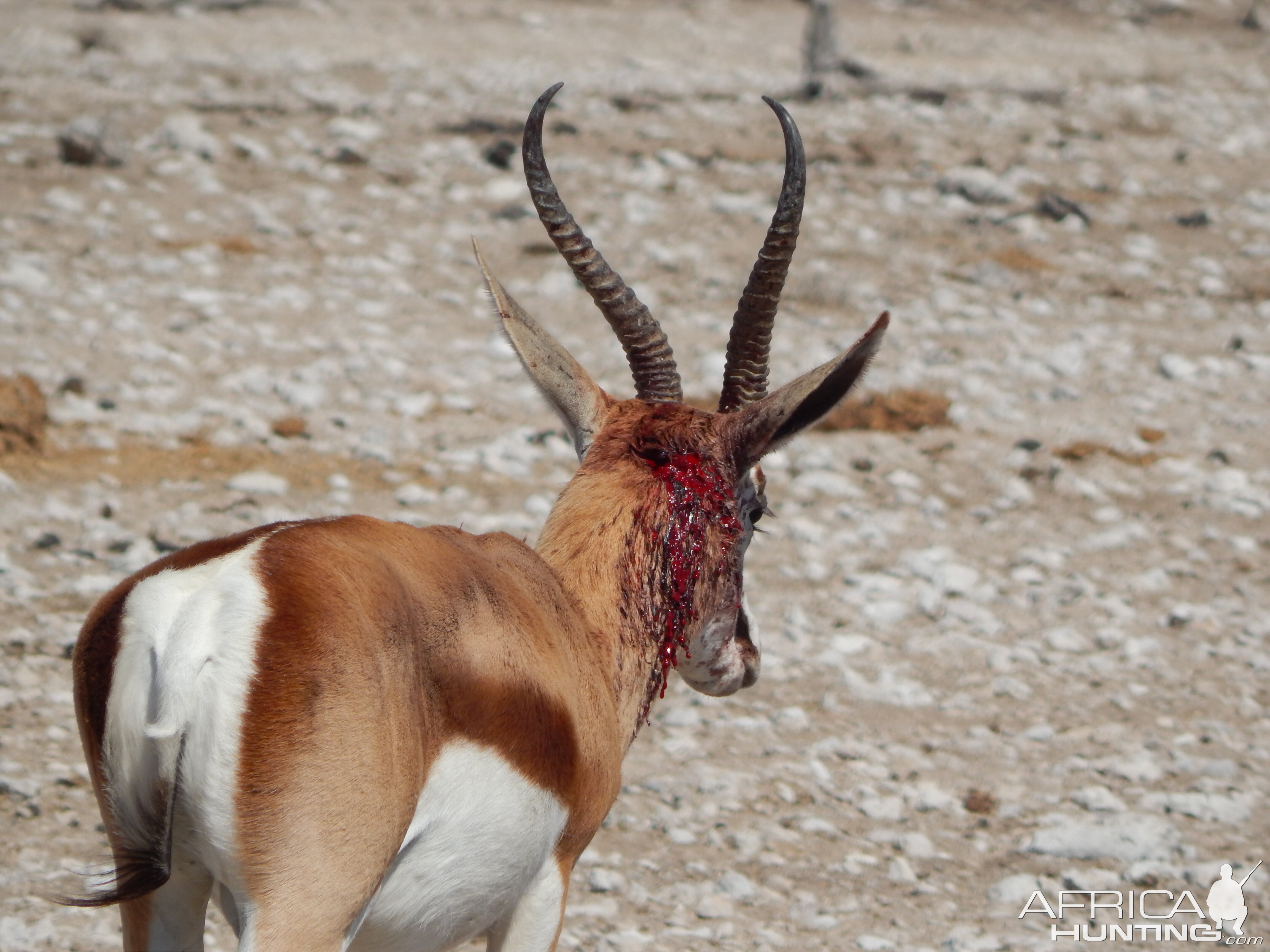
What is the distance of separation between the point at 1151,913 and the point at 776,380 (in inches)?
210

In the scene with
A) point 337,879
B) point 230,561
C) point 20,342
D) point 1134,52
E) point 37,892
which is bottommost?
point 37,892

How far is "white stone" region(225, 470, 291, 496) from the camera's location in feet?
26.6

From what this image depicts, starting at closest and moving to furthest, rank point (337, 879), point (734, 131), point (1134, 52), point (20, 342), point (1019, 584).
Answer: point (337, 879) < point (1019, 584) < point (20, 342) < point (734, 131) < point (1134, 52)

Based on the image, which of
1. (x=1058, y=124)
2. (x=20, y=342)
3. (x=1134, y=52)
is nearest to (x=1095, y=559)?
(x=20, y=342)

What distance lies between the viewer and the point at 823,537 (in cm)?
861

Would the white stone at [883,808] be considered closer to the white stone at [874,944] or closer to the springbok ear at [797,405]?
the white stone at [874,944]

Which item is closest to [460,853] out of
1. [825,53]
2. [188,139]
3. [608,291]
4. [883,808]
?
[608,291]

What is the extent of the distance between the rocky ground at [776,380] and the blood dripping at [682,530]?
1339 mm

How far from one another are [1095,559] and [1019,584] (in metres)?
0.65

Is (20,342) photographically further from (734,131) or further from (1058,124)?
(1058,124)

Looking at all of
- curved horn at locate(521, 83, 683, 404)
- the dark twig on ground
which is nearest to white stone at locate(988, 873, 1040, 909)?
curved horn at locate(521, 83, 683, 404)

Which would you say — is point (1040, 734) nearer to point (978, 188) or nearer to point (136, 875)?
point (136, 875)

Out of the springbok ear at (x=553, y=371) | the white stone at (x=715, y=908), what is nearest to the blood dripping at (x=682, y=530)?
the springbok ear at (x=553, y=371)

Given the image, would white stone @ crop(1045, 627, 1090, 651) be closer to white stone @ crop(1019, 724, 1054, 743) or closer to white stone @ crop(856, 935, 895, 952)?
white stone @ crop(1019, 724, 1054, 743)
